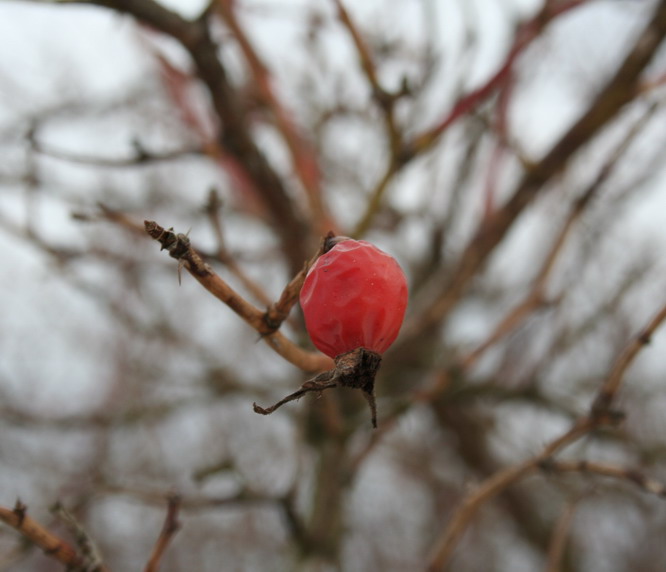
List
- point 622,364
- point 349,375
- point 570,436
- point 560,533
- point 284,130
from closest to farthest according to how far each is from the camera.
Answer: point 349,375 → point 622,364 → point 570,436 → point 560,533 → point 284,130

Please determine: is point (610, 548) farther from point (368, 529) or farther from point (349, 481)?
point (349, 481)

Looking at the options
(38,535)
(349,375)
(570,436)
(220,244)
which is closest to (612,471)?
(570,436)

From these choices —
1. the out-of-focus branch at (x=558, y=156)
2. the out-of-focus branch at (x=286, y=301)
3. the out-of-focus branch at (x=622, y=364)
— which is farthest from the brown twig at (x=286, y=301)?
the out-of-focus branch at (x=558, y=156)

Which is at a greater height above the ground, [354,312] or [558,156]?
[558,156]

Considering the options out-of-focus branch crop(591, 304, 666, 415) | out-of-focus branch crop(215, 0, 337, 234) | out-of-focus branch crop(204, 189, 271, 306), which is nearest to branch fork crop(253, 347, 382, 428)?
out-of-focus branch crop(204, 189, 271, 306)

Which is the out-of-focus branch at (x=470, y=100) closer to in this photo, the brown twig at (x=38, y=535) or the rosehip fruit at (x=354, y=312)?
the rosehip fruit at (x=354, y=312)

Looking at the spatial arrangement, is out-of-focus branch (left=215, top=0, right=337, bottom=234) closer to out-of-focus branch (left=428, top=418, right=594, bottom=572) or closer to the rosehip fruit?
out-of-focus branch (left=428, top=418, right=594, bottom=572)

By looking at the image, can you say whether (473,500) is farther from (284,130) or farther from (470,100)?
(284,130)
